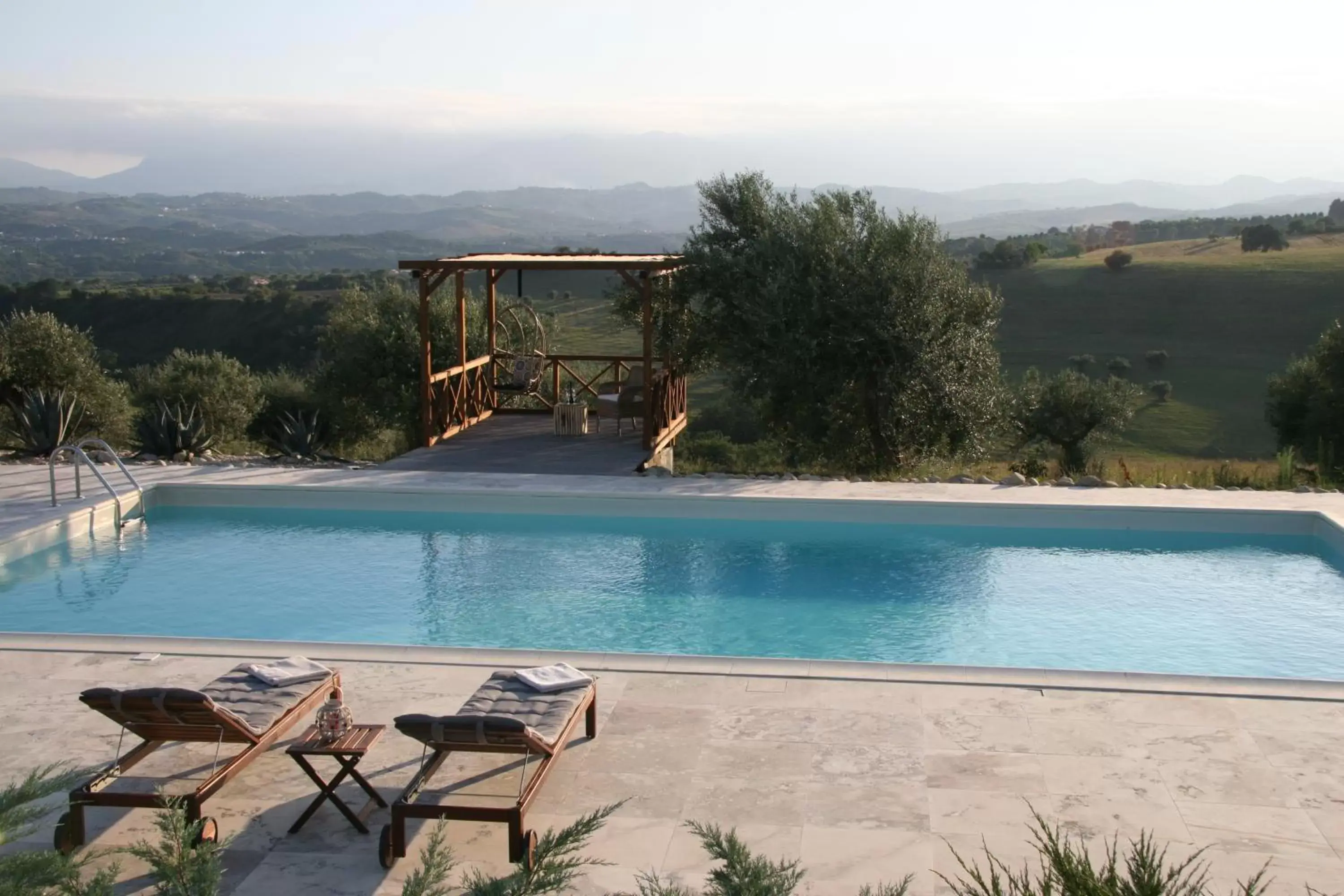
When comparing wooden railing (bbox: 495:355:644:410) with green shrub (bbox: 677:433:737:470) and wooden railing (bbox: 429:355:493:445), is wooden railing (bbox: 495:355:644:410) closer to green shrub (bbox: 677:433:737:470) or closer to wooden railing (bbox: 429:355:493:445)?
wooden railing (bbox: 429:355:493:445)

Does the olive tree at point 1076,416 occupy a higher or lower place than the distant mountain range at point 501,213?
lower

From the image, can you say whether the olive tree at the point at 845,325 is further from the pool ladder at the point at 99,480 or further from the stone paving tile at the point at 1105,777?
the stone paving tile at the point at 1105,777

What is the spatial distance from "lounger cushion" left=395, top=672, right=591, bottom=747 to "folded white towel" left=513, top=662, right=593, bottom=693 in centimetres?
2

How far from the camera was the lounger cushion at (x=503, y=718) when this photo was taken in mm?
4102

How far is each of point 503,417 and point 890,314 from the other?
4.95 m

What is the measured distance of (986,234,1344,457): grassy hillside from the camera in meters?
31.5

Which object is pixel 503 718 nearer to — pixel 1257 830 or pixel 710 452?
pixel 1257 830

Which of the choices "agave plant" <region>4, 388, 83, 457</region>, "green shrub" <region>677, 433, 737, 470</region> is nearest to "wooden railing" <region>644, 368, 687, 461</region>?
"green shrub" <region>677, 433, 737, 470</region>

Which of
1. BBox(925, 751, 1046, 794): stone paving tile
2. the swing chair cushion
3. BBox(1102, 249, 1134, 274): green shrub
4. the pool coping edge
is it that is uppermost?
BBox(1102, 249, 1134, 274): green shrub

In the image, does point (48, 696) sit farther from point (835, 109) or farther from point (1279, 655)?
point (835, 109)

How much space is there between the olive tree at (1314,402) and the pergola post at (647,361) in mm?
8681

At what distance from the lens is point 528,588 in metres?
8.57

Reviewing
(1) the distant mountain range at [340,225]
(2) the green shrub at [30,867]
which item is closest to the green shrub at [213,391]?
(1) the distant mountain range at [340,225]

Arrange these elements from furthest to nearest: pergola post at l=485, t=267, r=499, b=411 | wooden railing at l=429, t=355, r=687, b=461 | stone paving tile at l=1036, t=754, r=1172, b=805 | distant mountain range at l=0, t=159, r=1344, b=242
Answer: distant mountain range at l=0, t=159, r=1344, b=242 < pergola post at l=485, t=267, r=499, b=411 < wooden railing at l=429, t=355, r=687, b=461 < stone paving tile at l=1036, t=754, r=1172, b=805
